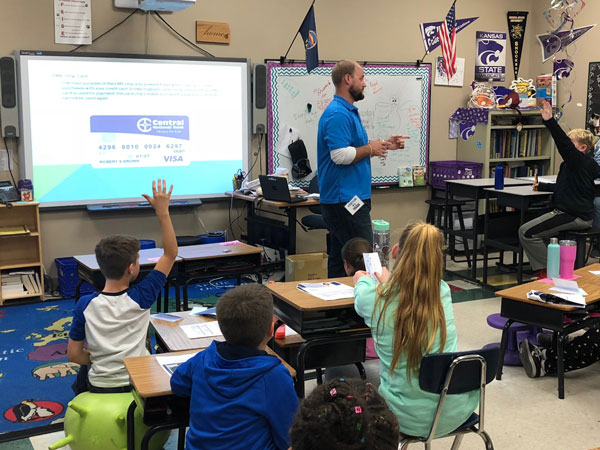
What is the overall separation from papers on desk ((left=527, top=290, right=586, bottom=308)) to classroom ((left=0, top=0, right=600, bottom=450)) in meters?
0.10

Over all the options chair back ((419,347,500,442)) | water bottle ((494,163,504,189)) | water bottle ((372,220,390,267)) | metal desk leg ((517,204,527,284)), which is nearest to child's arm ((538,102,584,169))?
metal desk leg ((517,204,527,284))

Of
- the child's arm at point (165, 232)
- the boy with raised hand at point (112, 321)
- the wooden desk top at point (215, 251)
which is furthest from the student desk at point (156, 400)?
the wooden desk top at point (215, 251)

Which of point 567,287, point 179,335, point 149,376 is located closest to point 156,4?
point 179,335

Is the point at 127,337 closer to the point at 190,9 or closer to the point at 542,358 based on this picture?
the point at 542,358

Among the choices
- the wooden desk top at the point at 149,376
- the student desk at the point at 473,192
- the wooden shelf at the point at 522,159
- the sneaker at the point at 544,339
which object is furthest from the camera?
the wooden shelf at the point at 522,159

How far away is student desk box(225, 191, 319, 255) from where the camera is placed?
594 cm

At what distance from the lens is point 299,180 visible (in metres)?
6.95

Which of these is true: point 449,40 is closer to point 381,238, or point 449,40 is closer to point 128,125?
point 381,238

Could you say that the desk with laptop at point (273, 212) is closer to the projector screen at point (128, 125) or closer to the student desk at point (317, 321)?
the projector screen at point (128, 125)

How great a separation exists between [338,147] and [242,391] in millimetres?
2499

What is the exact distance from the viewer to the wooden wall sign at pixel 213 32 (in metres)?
6.34

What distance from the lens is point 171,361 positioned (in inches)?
96.5

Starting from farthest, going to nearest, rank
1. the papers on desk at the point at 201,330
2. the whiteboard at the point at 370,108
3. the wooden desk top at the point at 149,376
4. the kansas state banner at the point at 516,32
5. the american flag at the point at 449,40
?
the kansas state banner at the point at 516,32 → the american flag at the point at 449,40 → the whiteboard at the point at 370,108 → the papers on desk at the point at 201,330 → the wooden desk top at the point at 149,376

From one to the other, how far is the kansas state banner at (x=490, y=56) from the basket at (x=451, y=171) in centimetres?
114
